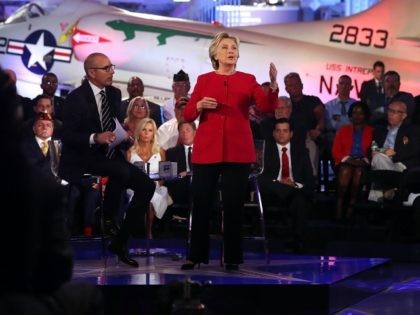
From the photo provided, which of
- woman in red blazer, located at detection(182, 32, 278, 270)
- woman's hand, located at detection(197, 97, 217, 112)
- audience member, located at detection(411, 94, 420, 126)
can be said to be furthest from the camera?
audience member, located at detection(411, 94, 420, 126)

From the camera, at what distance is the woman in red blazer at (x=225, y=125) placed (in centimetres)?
704

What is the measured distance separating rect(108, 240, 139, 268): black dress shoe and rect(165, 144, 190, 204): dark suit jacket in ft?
Answer: 7.49

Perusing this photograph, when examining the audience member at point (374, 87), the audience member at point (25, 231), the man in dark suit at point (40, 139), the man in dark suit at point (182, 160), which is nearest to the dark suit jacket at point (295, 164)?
the man in dark suit at point (182, 160)

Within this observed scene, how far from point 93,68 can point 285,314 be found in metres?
2.15

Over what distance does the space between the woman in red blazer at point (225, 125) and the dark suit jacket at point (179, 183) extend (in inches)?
→ 104

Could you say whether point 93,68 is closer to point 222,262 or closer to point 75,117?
point 75,117

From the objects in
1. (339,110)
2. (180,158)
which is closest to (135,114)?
(180,158)

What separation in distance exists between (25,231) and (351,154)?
7.96 meters

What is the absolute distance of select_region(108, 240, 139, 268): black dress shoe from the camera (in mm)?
7602

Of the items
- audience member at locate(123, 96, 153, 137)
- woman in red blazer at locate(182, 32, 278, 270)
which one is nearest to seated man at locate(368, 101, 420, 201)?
audience member at locate(123, 96, 153, 137)


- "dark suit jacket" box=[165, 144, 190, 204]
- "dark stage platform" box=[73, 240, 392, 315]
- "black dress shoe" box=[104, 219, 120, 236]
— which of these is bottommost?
"dark stage platform" box=[73, 240, 392, 315]

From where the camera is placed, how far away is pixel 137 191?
7449 millimetres

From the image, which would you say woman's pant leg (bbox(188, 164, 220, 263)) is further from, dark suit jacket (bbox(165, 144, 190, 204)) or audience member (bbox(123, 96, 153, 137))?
audience member (bbox(123, 96, 153, 137))

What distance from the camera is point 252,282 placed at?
6789mm
